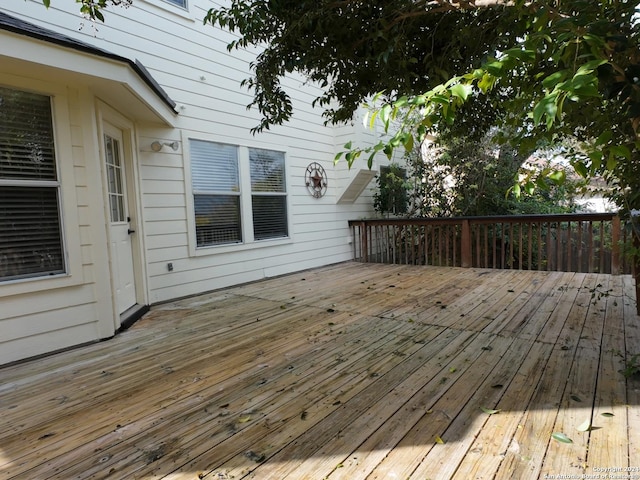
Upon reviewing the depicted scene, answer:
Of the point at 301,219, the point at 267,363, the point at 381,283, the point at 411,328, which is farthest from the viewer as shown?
the point at 301,219

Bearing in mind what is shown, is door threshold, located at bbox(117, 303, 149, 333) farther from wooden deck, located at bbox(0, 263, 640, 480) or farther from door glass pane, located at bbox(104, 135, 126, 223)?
door glass pane, located at bbox(104, 135, 126, 223)

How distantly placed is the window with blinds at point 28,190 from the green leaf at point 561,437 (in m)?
3.37

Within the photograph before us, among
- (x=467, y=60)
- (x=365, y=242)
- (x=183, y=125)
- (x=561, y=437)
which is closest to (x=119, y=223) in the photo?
(x=183, y=125)

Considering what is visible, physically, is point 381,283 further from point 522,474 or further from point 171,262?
point 522,474

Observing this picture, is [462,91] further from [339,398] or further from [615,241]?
[615,241]

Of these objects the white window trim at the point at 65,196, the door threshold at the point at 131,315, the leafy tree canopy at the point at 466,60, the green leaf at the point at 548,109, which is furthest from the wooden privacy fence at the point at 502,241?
the white window trim at the point at 65,196

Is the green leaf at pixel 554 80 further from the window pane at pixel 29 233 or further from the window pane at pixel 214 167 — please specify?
the window pane at pixel 214 167

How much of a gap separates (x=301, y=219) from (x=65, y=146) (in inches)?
149

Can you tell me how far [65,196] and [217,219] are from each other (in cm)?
212

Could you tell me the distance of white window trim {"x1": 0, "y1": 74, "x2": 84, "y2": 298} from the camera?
2760mm

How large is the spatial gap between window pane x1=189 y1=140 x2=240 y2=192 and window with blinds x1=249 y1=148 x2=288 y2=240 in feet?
1.09

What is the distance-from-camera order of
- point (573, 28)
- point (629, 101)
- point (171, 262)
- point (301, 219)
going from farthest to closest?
point (301, 219), point (171, 262), point (629, 101), point (573, 28)

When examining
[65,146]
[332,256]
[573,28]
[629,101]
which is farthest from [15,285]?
[332,256]

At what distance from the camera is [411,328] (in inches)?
124
